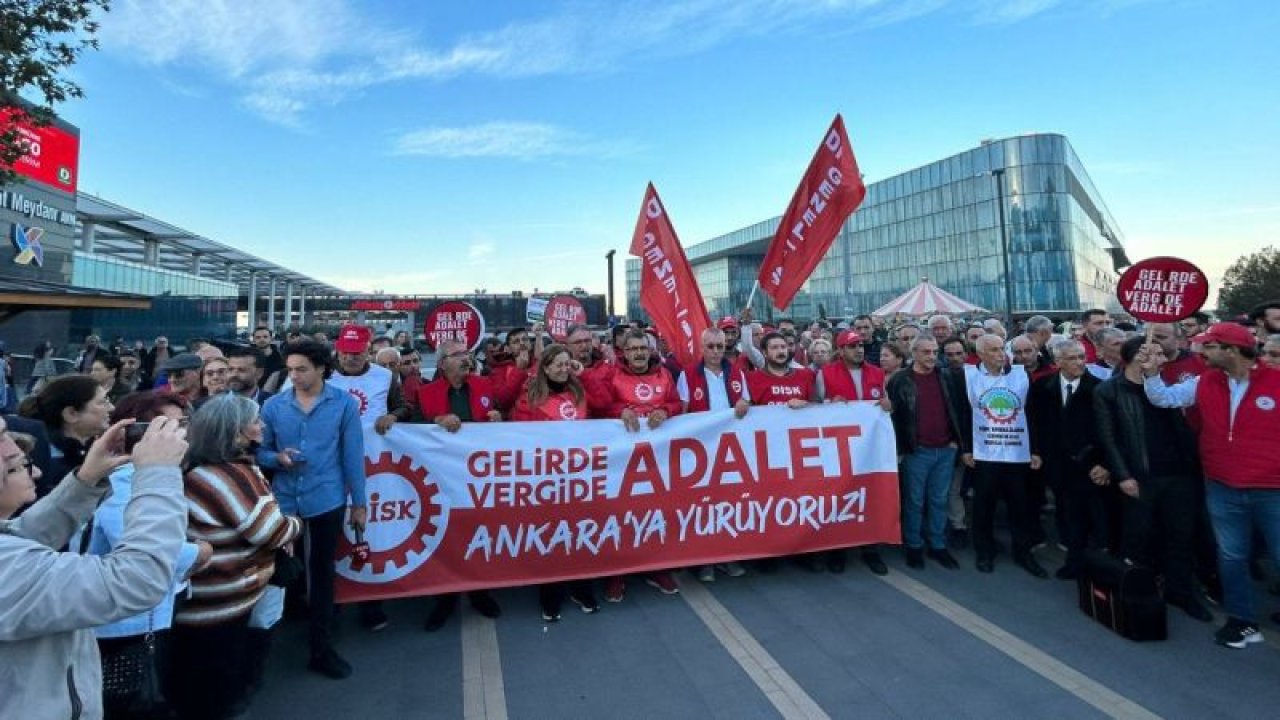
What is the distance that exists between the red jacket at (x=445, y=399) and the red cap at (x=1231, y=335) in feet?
17.0

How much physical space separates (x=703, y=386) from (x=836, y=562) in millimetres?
1809

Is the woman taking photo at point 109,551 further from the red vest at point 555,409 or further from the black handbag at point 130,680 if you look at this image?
the red vest at point 555,409


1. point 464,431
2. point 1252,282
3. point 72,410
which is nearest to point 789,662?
point 464,431

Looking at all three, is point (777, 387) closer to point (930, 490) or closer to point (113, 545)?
point (930, 490)

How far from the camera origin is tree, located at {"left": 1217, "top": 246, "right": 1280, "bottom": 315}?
125 feet

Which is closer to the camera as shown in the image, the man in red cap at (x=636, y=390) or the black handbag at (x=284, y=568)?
the black handbag at (x=284, y=568)

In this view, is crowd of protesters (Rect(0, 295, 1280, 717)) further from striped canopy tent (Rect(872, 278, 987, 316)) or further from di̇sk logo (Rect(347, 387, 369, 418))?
striped canopy tent (Rect(872, 278, 987, 316))

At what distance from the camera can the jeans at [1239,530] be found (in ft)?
12.0

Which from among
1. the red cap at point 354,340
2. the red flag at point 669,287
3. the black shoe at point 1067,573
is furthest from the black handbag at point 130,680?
the black shoe at point 1067,573

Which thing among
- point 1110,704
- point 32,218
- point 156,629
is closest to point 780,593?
point 1110,704

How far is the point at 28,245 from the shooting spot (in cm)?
2270

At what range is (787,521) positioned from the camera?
4.71m

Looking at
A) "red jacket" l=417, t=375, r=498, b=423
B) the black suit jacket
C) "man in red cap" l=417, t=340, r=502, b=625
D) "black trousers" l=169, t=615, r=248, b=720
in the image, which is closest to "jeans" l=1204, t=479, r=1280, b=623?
the black suit jacket

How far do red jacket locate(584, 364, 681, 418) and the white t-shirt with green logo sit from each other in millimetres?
2627
